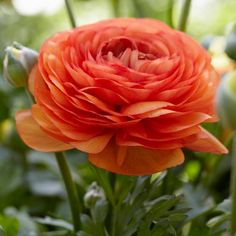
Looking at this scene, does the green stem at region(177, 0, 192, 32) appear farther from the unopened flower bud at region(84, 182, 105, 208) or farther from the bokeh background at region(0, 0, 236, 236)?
the unopened flower bud at region(84, 182, 105, 208)

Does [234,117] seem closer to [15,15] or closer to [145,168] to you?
[145,168]

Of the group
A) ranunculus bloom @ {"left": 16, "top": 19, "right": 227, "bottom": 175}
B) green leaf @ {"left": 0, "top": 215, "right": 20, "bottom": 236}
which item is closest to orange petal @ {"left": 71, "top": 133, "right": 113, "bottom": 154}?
ranunculus bloom @ {"left": 16, "top": 19, "right": 227, "bottom": 175}

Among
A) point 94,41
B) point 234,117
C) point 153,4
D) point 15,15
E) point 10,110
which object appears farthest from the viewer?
point 153,4

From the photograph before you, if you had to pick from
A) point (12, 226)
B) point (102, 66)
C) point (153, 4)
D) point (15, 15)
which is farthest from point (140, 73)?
point (153, 4)

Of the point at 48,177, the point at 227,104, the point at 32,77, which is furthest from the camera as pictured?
the point at 48,177

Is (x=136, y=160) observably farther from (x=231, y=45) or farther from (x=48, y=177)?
(x=48, y=177)

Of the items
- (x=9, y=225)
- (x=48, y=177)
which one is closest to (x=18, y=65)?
(x=9, y=225)
